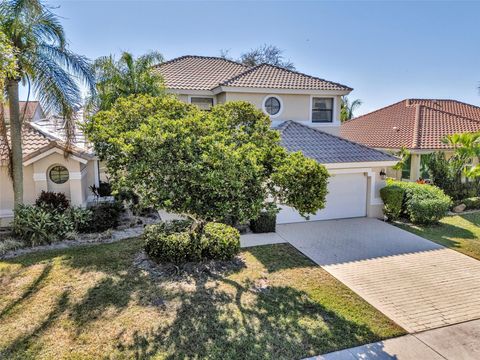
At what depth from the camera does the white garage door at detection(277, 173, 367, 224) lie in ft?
53.1

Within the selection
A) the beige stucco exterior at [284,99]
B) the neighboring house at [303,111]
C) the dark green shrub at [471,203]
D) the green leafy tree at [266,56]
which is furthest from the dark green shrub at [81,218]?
the green leafy tree at [266,56]

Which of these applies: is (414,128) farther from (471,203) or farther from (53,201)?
(53,201)

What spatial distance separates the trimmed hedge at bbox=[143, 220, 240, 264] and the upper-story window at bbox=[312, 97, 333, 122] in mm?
11936

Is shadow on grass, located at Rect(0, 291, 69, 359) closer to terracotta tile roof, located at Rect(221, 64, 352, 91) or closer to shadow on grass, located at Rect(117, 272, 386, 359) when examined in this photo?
shadow on grass, located at Rect(117, 272, 386, 359)

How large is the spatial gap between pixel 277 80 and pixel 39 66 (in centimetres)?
1270

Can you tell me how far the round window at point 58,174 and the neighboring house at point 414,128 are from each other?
20.4 metres

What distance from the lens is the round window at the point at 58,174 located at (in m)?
15.2

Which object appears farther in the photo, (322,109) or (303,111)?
(322,109)

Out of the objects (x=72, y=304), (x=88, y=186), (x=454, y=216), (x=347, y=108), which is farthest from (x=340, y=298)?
(x=347, y=108)

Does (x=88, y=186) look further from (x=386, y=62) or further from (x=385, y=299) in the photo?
(x=386, y=62)

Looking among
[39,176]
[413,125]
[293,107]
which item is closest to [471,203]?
[413,125]

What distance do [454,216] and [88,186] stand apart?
20.6 metres

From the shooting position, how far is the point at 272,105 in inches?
774

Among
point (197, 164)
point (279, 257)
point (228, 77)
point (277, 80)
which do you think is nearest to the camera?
point (197, 164)
